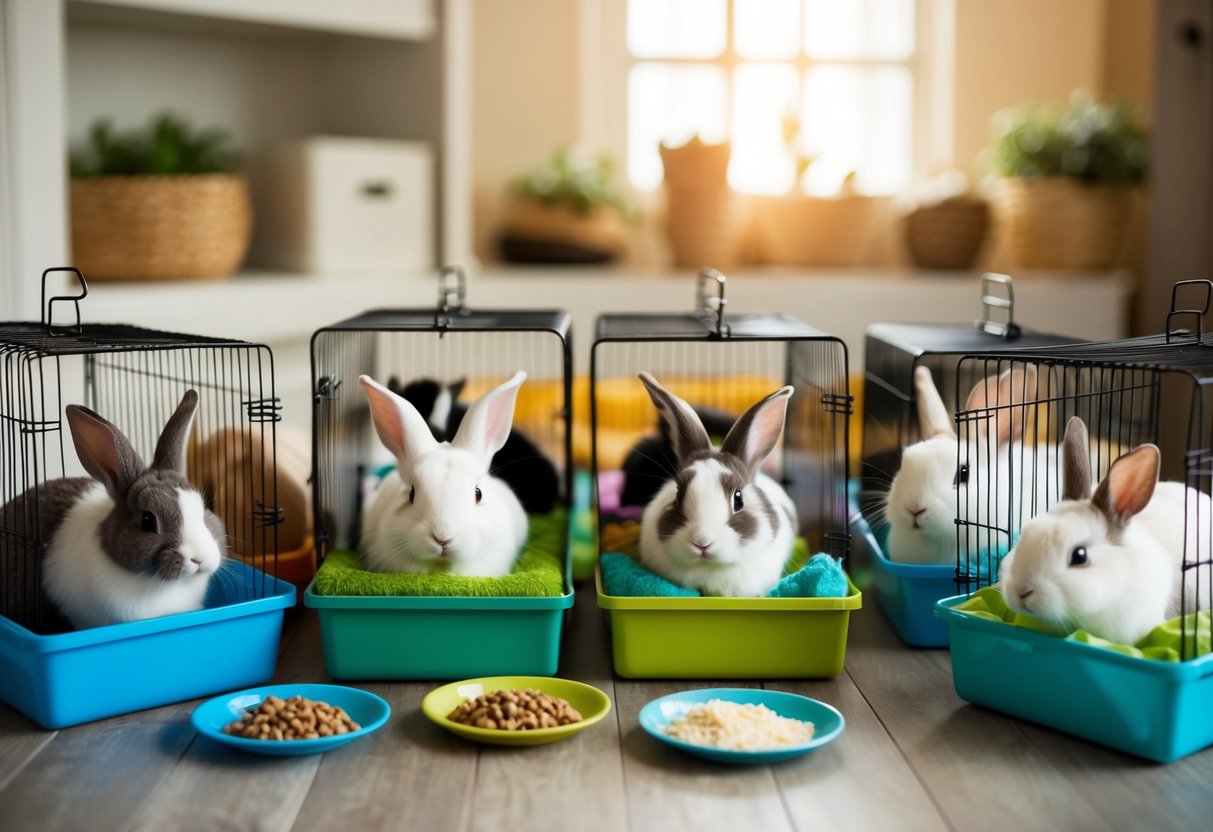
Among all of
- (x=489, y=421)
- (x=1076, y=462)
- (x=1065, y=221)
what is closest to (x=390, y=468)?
(x=489, y=421)

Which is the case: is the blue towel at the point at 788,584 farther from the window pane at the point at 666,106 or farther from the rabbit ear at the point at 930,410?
the window pane at the point at 666,106

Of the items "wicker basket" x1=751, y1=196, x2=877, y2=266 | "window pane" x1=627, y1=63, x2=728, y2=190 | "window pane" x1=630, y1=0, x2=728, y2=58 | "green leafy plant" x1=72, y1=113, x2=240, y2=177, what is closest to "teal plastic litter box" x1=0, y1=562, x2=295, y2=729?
"green leafy plant" x1=72, y1=113, x2=240, y2=177

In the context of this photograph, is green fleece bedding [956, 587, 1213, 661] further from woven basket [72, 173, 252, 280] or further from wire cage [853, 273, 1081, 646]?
woven basket [72, 173, 252, 280]

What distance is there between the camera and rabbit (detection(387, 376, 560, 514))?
7.20 ft

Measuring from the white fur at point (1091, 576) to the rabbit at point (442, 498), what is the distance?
0.71m

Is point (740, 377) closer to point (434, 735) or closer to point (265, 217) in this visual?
point (265, 217)

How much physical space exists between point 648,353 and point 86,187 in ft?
5.47

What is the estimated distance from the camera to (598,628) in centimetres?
204

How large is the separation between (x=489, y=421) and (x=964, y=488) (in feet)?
2.39

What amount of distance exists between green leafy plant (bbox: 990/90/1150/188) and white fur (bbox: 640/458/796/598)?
6.92ft

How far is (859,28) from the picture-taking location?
4.01 m

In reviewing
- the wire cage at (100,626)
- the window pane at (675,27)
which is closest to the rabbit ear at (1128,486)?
the wire cage at (100,626)

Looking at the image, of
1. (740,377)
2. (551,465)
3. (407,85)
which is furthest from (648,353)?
(551,465)

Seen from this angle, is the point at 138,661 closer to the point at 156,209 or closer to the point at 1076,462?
the point at 1076,462
